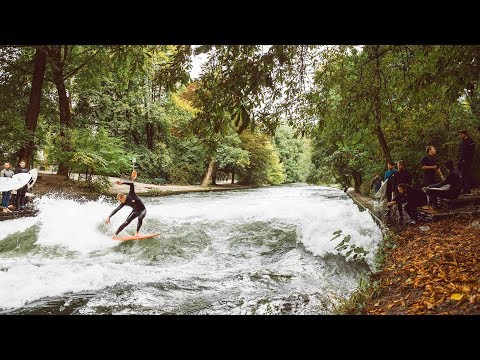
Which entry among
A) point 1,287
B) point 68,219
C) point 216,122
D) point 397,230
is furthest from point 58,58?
point 397,230

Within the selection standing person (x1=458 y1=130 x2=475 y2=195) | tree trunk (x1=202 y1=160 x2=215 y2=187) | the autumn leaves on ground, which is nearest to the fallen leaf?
the autumn leaves on ground

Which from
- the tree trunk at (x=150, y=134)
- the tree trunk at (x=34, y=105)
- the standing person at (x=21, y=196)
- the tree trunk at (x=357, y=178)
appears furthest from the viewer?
the tree trunk at (x=150, y=134)

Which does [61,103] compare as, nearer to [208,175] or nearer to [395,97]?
[208,175]

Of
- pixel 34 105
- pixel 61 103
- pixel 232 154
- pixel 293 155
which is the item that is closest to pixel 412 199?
pixel 34 105

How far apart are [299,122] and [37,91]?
1230cm

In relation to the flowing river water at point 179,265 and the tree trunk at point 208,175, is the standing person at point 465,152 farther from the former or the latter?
the tree trunk at point 208,175

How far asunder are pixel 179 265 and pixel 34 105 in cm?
1072

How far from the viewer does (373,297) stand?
4391mm

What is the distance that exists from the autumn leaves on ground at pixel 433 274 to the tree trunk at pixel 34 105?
1344 centimetres

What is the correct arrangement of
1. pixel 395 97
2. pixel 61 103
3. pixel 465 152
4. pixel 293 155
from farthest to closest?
pixel 293 155 < pixel 61 103 < pixel 395 97 < pixel 465 152

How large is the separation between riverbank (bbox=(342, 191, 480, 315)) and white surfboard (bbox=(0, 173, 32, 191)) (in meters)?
10.4

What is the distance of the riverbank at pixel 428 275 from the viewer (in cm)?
357

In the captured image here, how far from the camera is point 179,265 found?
7266mm

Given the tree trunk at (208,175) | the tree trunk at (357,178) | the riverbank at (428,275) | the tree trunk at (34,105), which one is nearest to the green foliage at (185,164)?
the tree trunk at (208,175)
